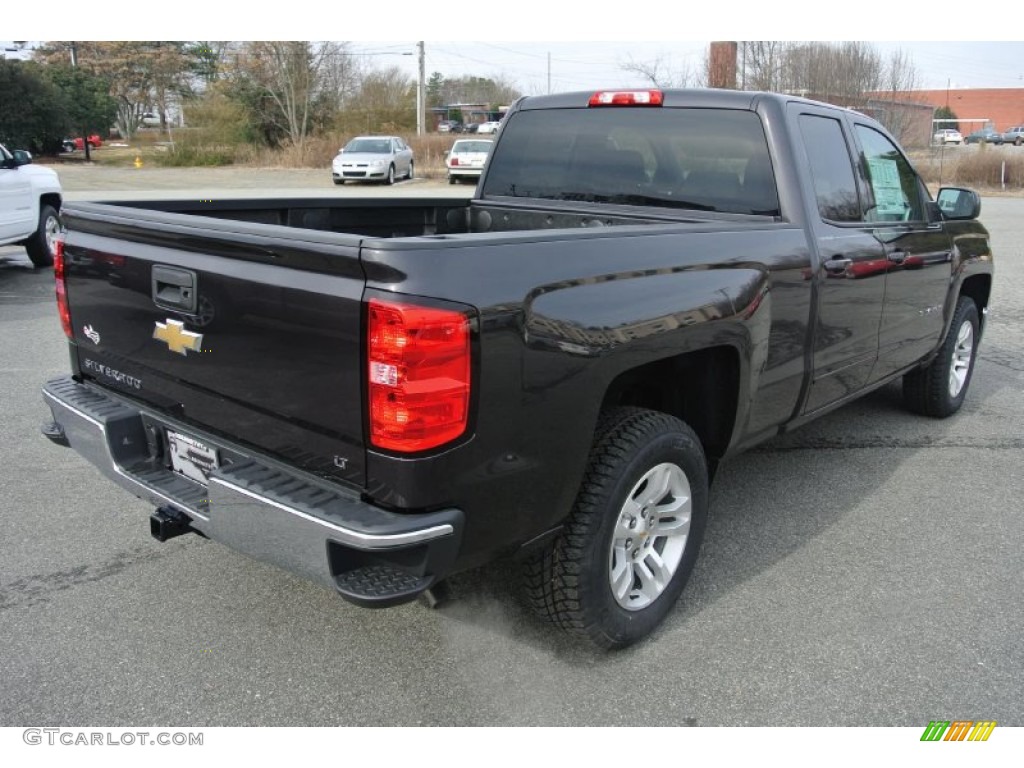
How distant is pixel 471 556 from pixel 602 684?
2.45ft

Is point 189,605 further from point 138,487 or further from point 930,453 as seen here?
Answer: point 930,453

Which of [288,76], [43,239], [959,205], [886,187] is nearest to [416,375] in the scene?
[886,187]

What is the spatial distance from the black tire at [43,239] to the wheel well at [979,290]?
10.4 metres

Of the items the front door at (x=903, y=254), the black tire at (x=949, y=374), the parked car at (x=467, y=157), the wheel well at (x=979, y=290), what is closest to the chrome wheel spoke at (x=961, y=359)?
the black tire at (x=949, y=374)

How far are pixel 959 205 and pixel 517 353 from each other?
3.86 meters

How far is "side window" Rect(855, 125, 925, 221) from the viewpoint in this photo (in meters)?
4.35

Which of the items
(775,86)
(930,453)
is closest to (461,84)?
(775,86)

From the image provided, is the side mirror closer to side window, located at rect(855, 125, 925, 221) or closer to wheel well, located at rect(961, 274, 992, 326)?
side window, located at rect(855, 125, 925, 221)

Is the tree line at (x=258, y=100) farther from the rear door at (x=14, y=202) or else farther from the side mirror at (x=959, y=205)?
the side mirror at (x=959, y=205)

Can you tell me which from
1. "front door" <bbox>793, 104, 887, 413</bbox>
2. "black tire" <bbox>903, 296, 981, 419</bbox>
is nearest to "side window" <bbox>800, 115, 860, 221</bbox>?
"front door" <bbox>793, 104, 887, 413</bbox>

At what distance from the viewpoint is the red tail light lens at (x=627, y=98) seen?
160 inches

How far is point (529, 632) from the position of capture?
10.1 ft

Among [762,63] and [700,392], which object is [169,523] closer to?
[700,392]

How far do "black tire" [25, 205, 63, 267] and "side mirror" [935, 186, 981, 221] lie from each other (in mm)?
10312
